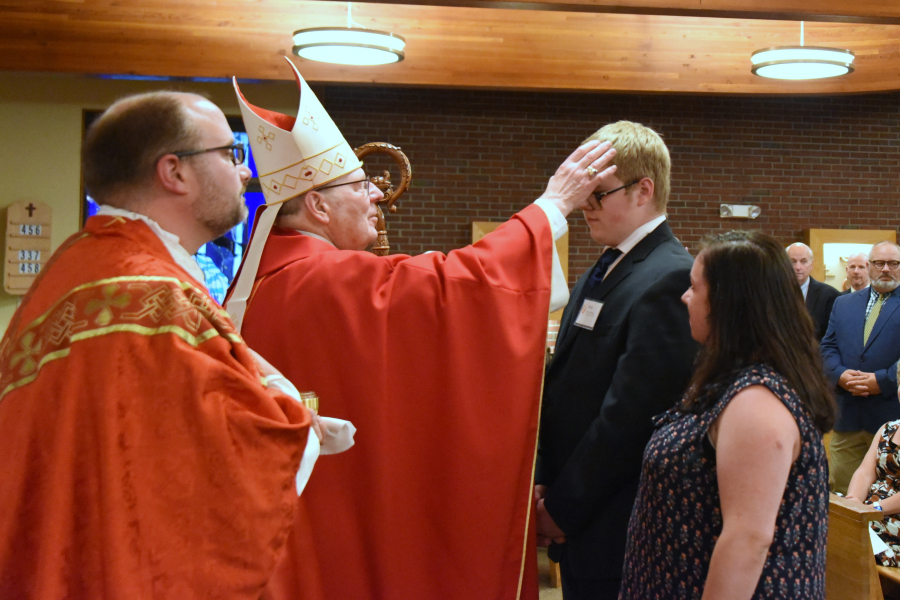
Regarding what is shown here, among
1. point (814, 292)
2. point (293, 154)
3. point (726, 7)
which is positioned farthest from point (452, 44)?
point (293, 154)

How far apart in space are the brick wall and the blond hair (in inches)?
223

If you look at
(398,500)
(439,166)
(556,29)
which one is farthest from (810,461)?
(439,166)

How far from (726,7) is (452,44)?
2.44m

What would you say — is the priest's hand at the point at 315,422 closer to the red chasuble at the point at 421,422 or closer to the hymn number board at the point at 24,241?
the red chasuble at the point at 421,422

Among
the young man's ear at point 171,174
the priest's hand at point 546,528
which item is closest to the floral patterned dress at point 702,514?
the priest's hand at point 546,528

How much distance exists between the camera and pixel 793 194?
320 inches

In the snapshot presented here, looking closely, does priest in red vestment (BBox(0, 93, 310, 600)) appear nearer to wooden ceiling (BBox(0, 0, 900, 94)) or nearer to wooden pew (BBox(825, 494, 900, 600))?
wooden pew (BBox(825, 494, 900, 600))

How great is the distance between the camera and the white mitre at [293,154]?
2.13 m

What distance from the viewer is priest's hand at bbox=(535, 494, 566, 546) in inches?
76.4

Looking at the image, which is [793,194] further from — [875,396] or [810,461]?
[810,461]

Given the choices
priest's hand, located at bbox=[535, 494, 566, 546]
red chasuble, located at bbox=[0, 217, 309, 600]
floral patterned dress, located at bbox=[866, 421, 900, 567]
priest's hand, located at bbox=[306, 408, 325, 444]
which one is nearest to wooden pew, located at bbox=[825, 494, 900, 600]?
floral patterned dress, located at bbox=[866, 421, 900, 567]

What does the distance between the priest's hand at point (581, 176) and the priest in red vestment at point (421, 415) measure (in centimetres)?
13

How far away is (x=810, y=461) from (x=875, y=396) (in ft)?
12.5

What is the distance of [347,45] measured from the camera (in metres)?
5.30
